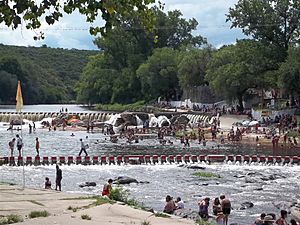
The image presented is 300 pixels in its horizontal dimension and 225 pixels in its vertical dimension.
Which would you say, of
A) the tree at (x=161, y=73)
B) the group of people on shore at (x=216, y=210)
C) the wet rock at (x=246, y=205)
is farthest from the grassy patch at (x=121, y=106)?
the group of people on shore at (x=216, y=210)

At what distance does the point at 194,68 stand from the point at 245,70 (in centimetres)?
1923

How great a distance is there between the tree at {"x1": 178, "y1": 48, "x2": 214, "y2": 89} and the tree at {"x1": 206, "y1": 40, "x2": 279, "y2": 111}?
1059 centimetres

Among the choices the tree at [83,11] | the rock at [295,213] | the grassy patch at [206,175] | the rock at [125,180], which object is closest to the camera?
the tree at [83,11]

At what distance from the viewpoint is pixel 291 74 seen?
60.2 meters

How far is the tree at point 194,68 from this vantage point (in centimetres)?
8750

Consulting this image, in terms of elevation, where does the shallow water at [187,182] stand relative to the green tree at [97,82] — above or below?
below

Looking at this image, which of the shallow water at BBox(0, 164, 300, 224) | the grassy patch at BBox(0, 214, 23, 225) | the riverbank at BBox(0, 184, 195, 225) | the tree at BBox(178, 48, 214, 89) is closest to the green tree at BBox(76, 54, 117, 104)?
the tree at BBox(178, 48, 214, 89)

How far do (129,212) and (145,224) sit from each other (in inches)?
52.3

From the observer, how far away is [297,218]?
21.3 m

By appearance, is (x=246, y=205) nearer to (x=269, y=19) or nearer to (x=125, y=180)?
(x=125, y=180)

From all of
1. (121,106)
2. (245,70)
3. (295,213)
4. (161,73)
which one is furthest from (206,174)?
(121,106)

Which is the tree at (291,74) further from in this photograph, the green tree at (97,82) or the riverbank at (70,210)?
the green tree at (97,82)

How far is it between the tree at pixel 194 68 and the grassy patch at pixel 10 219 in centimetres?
7737

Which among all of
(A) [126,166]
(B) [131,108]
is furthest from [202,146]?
(B) [131,108]
